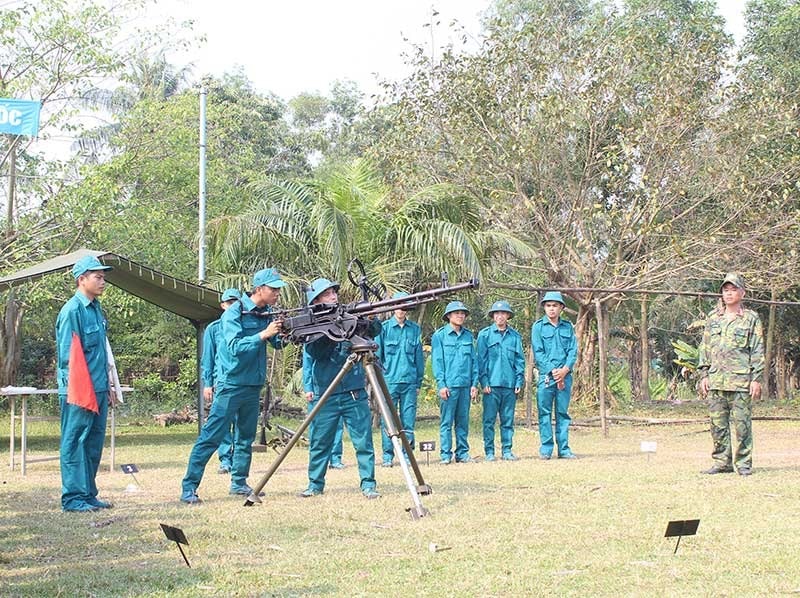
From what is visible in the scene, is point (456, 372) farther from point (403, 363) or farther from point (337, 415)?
point (337, 415)

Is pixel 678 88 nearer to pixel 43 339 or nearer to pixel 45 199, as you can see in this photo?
pixel 45 199

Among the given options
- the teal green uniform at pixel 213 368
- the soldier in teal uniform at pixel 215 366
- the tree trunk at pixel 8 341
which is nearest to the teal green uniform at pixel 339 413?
the soldier in teal uniform at pixel 215 366

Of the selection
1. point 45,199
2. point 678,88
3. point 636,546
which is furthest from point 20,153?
point 636,546

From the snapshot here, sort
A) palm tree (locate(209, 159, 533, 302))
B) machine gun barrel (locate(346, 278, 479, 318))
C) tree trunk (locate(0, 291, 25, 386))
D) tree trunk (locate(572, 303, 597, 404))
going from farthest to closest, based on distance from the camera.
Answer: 1. tree trunk (locate(572, 303, 597, 404))
2. tree trunk (locate(0, 291, 25, 386))
3. palm tree (locate(209, 159, 533, 302))
4. machine gun barrel (locate(346, 278, 479, 318))

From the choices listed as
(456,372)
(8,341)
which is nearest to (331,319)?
(456,372)

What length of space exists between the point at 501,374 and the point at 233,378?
4633 mm

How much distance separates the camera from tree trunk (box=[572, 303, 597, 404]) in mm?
21828

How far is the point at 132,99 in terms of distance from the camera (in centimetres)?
2989

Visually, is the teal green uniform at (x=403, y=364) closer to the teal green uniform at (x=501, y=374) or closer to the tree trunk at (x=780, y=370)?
the teal green uniform at (x=501, y=374)

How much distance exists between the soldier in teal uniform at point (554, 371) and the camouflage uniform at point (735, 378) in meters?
2.28

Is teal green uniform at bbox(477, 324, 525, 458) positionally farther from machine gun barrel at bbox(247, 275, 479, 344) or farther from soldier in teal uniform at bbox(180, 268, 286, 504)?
machine gun barrel at bbox(247, 275, 479, 344)

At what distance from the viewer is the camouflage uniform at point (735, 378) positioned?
32.3ft

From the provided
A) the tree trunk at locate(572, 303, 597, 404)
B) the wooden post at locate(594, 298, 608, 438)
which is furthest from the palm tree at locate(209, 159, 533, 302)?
the tree trunk at locate(572, 303, 597, 404)

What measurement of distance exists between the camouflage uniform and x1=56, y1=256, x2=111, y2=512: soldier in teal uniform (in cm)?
558
